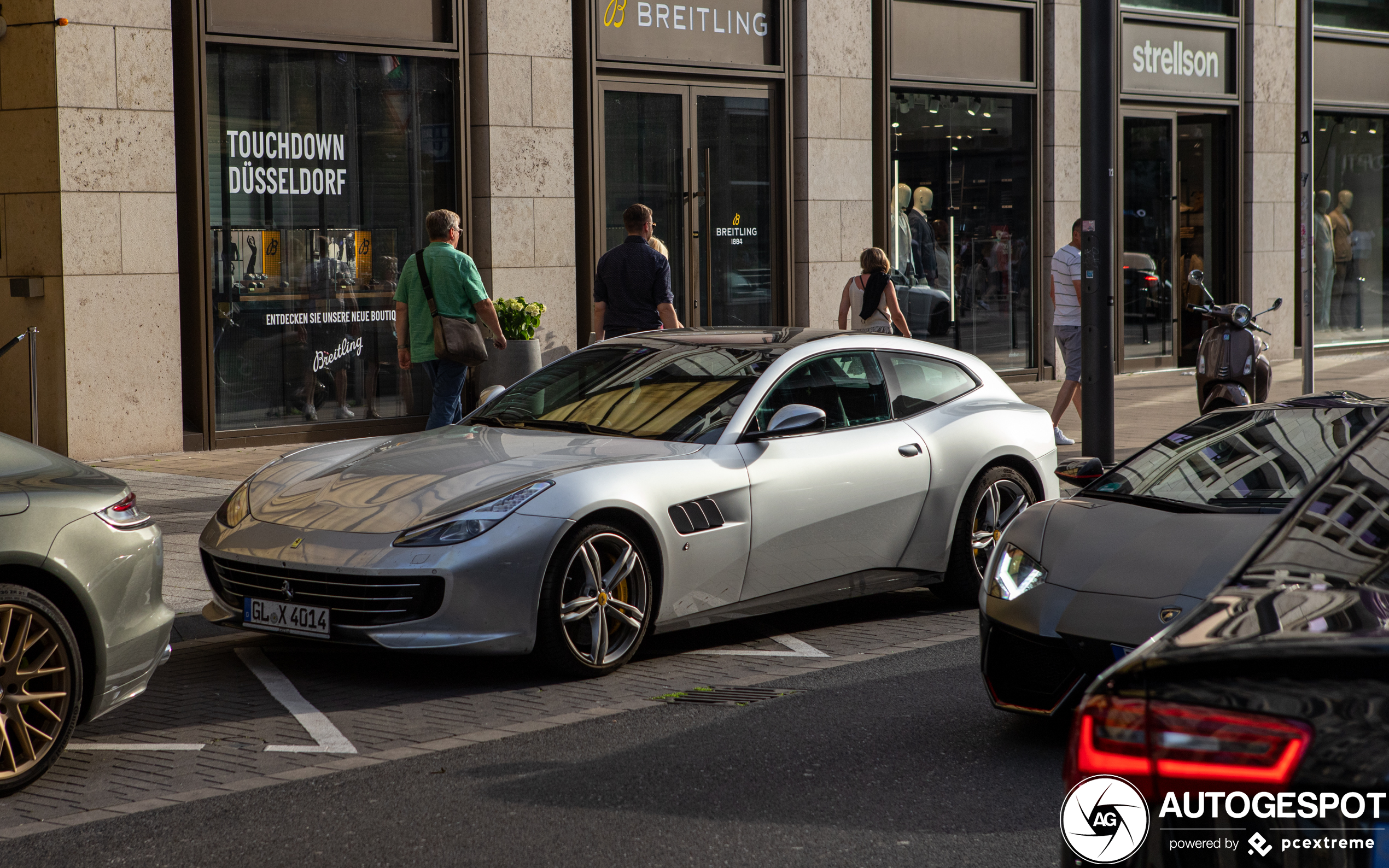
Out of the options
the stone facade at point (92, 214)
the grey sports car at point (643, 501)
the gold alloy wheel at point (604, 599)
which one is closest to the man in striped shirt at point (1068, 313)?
the grey sports car at point (643, 501)

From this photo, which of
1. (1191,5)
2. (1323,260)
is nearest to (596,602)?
(1191,5)

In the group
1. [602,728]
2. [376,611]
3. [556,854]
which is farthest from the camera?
[376,611]

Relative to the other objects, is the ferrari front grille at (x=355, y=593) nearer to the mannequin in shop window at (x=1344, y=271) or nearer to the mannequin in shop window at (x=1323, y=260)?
the mannequin in shop window at (x=1323, y=260)

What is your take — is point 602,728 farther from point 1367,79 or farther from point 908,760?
point 1367,79

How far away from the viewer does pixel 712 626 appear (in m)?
7.59

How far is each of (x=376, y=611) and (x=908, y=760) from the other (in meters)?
2.10

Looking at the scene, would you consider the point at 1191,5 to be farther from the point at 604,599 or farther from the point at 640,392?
the point at 604,599

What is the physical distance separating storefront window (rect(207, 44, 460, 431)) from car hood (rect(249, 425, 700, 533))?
637 cm

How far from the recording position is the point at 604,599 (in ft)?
20.6

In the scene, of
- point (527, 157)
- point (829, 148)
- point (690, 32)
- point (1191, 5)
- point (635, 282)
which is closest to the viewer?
point (635, 282)

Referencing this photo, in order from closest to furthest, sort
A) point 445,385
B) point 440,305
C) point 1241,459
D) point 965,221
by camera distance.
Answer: point 1241,459 → point 440,305 → point 445,385 → point 965,221

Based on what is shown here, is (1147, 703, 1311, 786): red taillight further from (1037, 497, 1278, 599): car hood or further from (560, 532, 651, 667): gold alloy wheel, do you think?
(560, 532, 651, 667): gold alloy wheel

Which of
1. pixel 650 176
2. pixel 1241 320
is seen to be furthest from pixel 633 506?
pixel 650 176

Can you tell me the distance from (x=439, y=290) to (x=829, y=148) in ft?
23.9
